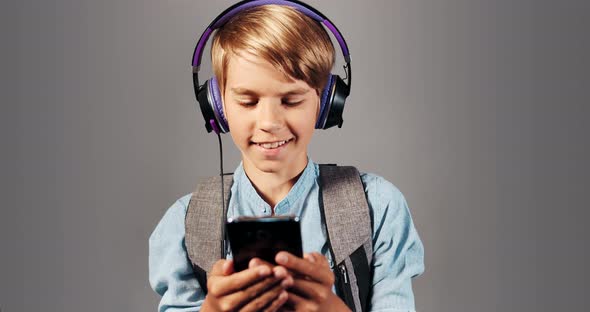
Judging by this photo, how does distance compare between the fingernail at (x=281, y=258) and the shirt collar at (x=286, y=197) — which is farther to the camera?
the shirt collar at (x=286, y=197)

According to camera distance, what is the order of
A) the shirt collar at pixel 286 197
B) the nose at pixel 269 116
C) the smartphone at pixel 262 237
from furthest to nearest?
the shirt collar at pixel 286 197 → the nose at pixel 269 116 → the smartphone at pixel 262 237

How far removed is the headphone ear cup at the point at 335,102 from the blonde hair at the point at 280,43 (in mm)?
26

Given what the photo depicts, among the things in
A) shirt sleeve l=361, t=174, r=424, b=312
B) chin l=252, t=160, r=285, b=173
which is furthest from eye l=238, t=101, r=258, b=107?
shirt sleeve l=361, t=174, r=424, b=312

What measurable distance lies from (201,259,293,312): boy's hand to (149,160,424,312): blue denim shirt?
0.26 metres

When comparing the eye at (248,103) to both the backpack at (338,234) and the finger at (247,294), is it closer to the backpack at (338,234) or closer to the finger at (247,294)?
the backpack at (338,234)

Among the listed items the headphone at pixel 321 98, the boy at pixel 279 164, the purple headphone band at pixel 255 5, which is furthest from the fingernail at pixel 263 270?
the purple headphone band at pixel 255 5

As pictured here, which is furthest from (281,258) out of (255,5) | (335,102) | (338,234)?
(255,5)

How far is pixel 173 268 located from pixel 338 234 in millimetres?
362

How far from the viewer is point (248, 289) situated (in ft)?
4.69

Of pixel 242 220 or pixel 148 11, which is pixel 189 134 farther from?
pixel 242 220

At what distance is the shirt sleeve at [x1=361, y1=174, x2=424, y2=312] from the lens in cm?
171

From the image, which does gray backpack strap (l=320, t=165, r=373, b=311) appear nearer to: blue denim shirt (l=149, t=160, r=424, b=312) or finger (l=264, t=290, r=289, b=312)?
blue denim shirt (l=149, t=160, r=424, b=312)

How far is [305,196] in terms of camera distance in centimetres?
180

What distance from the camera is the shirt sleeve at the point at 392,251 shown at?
5.61 ft
